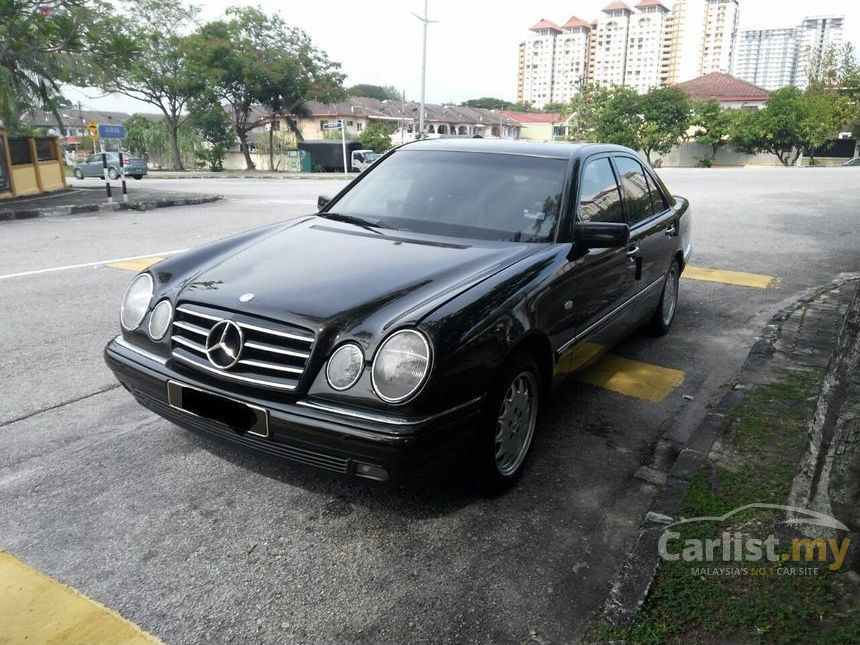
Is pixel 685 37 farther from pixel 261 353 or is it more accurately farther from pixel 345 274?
pixel 261 353

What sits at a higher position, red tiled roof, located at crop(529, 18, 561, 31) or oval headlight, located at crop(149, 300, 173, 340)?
red tiled roof, located at crop(529, 18, 561, 31)

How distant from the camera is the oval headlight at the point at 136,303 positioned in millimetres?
3164

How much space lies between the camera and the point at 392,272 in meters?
3.02

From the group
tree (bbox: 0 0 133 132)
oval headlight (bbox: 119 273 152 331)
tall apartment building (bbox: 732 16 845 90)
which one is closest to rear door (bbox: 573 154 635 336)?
oval headlight (bbox: 119 273 152 331)

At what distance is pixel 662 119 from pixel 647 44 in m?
67.0

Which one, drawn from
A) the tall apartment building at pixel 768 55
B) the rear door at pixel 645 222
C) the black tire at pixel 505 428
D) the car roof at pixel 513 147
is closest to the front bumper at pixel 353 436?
the black tire at pixel 505 428

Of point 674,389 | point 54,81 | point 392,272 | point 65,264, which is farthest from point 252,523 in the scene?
point 54,81

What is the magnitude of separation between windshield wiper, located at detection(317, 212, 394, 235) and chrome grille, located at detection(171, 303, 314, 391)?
122cm

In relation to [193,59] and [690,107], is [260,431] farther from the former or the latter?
[690,107]

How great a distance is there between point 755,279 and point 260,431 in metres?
7.11

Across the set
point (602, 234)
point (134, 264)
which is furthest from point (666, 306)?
point (134, 264)

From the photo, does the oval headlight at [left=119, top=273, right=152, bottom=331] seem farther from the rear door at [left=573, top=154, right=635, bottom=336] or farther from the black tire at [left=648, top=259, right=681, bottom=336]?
the black tire at [left=648, top=259, right=681, bottom=336]

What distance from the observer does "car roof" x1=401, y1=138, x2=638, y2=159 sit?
4.03 m

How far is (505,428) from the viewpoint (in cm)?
304
